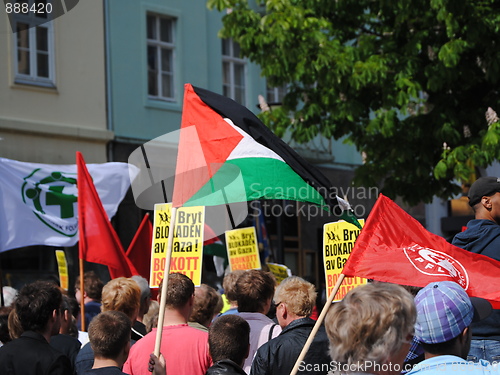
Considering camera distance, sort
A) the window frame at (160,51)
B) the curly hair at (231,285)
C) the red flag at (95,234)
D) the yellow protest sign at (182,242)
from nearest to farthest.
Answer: the curly hair at (231,285) → the yellow protest sign at (182,242) → the red flag at (95,234) → the window frame at (160,51)

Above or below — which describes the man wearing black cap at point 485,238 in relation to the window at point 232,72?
below

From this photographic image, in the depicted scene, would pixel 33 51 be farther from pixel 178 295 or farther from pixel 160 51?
pixel 178 295

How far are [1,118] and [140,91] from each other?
10.8ft

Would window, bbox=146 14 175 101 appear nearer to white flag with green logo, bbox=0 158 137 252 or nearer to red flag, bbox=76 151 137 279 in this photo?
white flag with green logo, bbox=0 158 137 252

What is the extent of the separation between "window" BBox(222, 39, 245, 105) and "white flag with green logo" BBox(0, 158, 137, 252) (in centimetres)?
805

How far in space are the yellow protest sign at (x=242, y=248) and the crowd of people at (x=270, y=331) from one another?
4068mm

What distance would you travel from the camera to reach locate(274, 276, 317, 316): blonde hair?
581cm

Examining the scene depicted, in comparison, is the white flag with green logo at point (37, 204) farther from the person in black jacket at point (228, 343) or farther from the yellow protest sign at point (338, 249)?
the person in black jacket at point (228, 343)

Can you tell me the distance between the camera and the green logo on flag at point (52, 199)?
12.1 metres

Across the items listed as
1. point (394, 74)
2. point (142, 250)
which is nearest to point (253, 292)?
point (142, 250)

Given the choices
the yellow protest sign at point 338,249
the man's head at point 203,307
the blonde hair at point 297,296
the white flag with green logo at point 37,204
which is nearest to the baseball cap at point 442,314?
the blonde hair at point 297,296

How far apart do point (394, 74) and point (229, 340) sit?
8297 millimetres

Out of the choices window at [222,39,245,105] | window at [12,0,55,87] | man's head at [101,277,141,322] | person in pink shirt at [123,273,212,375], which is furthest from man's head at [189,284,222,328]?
window at [222,39,245,105]

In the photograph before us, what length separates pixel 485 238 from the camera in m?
5.80
